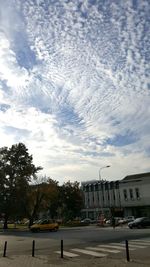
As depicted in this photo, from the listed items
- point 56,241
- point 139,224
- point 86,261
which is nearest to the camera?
point 86,261

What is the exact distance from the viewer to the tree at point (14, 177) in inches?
2387

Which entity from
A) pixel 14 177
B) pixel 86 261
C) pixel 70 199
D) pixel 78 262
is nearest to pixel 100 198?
pixel 70 199

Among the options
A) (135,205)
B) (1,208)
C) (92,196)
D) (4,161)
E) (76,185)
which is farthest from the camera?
(92,196)

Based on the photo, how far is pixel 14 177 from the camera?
2498 inches

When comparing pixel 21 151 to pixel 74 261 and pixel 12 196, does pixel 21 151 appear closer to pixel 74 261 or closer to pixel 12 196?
pixel 12 196

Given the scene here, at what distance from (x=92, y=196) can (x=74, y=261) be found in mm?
97716

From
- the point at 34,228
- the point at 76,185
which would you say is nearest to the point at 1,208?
the point at 34,228

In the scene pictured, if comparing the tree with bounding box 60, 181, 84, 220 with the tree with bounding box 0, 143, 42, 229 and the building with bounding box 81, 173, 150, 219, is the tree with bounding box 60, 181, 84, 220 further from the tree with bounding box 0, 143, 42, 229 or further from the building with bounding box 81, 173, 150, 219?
the tree with bounding box 0, 143, 42, 229

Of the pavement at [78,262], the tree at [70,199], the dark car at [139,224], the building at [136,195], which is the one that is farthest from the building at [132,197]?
the pavement at [78,262]

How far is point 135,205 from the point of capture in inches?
3248

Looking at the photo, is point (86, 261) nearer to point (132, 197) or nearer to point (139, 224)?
point (139, 224)

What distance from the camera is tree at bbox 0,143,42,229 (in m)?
60.6

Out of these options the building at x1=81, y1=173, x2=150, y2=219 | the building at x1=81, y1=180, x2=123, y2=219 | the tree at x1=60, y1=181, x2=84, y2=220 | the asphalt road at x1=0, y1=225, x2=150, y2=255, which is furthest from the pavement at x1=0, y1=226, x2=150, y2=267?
the building at x1=81, y1=180, x2=123, y2=219

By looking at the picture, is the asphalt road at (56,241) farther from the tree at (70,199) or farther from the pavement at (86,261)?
the tree at (70,199)
